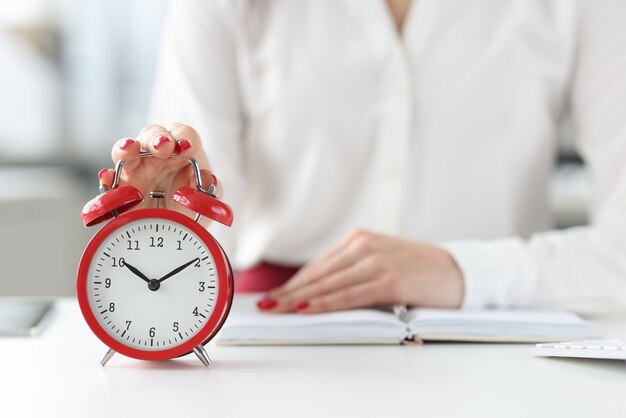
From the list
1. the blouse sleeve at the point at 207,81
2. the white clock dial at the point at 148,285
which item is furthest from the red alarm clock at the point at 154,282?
the blouse sleeve at the point at 207,81

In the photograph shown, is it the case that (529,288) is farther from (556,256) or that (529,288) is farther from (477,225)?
(477,225)

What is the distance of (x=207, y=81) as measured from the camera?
171 cm

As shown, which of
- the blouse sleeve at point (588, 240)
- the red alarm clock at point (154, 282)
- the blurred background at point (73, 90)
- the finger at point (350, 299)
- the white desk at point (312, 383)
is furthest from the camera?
the blurred background at point (73, 90)

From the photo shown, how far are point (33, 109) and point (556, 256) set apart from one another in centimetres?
262

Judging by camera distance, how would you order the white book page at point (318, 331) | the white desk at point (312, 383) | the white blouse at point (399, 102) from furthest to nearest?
the white blouse at point (399, 102)
the white book page at point (318, 331)
the white desk at point (312, 383)

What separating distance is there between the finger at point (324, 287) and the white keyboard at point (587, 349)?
31 cm

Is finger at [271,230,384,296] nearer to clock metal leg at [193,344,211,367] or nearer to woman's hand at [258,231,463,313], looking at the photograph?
woman's hand at [258,231,463,313]

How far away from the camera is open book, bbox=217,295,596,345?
3.89 ft

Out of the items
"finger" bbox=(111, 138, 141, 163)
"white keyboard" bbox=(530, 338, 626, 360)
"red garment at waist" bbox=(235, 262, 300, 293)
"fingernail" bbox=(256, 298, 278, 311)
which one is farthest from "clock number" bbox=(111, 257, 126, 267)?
"red garment at waist" bbox=(235, 262, 300, 293)

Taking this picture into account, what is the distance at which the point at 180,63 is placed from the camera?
1710 mm

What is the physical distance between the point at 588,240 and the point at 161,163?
79 centimetres

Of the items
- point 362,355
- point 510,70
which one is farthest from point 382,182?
point 362,355

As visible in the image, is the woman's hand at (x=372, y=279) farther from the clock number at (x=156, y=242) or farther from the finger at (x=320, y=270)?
the clock number at (x=156, y=242)

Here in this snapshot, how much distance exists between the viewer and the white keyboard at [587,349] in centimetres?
103
